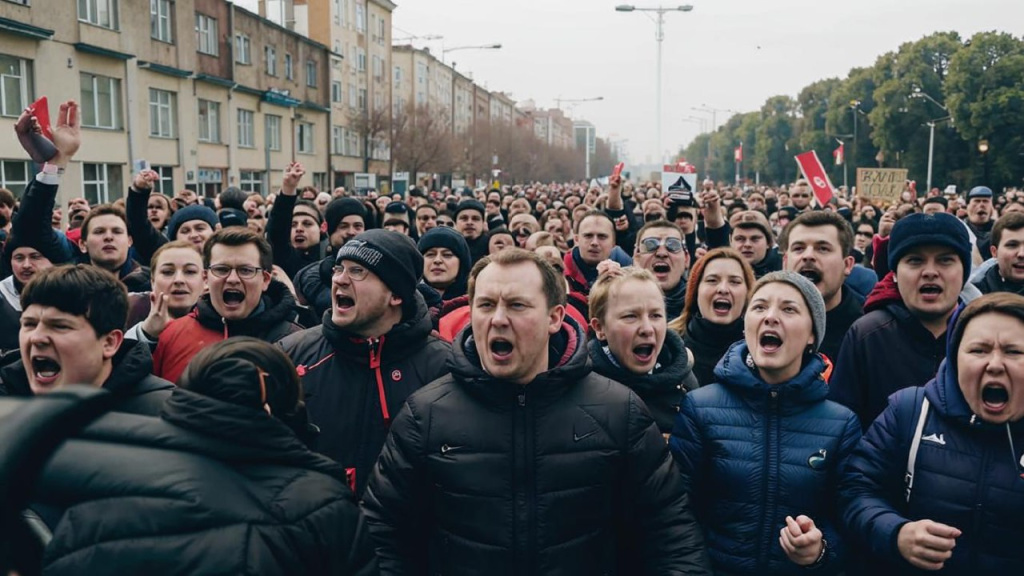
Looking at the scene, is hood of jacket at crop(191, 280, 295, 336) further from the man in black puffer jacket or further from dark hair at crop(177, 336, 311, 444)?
dark hair at crop(177, 336, 311, 444)

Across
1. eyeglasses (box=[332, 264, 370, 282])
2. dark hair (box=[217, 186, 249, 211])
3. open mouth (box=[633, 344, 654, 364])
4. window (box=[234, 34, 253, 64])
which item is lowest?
open mouth (box=[633, 344, 654, 364])

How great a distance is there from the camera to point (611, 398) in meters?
3.07

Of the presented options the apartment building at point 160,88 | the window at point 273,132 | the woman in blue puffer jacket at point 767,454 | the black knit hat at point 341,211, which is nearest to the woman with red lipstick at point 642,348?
Answer: the woman in blue puffer jacket at point 767,454

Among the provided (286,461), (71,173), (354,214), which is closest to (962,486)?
(286,461)

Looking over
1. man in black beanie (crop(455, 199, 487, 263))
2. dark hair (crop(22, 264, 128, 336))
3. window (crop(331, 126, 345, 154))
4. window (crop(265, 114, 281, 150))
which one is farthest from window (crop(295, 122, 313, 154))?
dark hair (crop(22, 264, 128, 336))

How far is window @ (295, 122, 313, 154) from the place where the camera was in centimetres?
4788

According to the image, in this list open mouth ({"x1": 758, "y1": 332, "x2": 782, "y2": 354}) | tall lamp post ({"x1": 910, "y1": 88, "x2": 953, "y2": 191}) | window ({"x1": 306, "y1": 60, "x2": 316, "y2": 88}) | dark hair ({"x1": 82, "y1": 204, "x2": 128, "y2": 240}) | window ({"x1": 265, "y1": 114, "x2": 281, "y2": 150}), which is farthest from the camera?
tall lamp post ({"x1": 910, "y1": 88, "x2": 953, "y2": 191})

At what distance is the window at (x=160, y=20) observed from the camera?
105ft

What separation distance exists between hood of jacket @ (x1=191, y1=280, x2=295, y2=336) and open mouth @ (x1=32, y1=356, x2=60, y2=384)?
1.22 metres

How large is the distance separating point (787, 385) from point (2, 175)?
2561 cm

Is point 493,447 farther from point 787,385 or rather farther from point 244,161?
point 244,161

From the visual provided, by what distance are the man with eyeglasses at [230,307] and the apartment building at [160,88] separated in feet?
69.2

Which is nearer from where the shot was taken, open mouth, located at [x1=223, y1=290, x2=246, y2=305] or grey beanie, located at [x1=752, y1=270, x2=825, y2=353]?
grey beanie, located at [x1=752, y1=270, x2=825, y2=353]

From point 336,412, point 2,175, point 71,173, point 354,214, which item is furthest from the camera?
point 71,173
